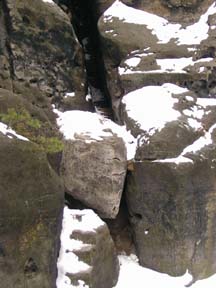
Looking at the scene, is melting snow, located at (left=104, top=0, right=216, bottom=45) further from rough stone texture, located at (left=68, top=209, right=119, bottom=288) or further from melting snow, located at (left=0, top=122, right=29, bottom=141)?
melting snow, located at (left=0, top=122, right=29, bottom=141)

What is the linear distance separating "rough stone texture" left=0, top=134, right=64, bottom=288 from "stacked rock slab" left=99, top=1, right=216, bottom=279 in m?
2.24

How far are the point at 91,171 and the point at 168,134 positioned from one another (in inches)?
59.1

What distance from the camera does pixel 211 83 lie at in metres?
9.12

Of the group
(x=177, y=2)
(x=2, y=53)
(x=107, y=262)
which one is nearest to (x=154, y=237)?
(x=107, y=262)

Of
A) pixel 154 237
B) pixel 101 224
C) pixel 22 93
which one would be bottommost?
pixel 154 237

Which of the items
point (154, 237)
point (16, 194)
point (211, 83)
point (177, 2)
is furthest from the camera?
point (177, 2)

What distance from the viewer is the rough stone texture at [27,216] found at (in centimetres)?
523

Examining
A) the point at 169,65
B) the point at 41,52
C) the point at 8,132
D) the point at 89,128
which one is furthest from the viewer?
the point at 169,65

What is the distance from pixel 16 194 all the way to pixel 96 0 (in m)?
6.33

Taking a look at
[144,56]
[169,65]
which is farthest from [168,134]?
[144,56]

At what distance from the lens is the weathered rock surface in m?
6.34

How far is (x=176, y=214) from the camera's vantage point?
7527 mm

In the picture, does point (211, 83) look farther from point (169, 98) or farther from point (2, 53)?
point (2, 53)

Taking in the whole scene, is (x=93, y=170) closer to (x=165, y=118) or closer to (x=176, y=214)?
(x=176, y=214)
